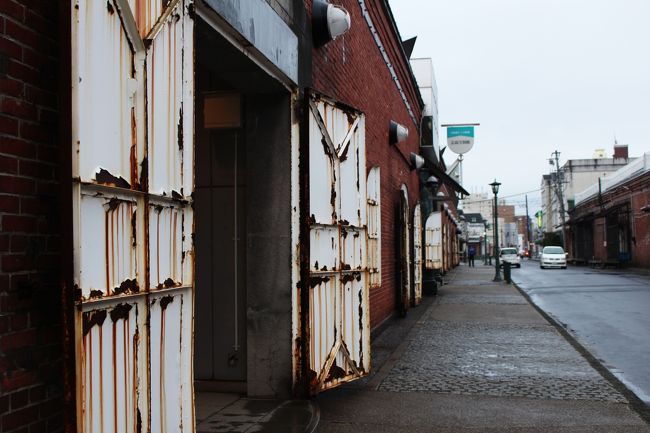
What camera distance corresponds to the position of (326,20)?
6.76 m

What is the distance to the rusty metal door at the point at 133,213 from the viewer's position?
2.58 metres

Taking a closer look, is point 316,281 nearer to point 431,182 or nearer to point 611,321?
point 611,321

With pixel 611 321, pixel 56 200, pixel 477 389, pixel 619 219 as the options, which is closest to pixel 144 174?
pixel 56 200

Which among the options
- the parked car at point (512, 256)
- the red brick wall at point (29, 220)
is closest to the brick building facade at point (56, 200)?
the red brick wall at point (29, 220)

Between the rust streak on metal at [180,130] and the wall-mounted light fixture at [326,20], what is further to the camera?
the wall-mounted light fixture at [326,20]

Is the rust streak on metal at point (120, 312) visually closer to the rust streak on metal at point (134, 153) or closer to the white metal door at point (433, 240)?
the rust streak on metal at point (134, 153)

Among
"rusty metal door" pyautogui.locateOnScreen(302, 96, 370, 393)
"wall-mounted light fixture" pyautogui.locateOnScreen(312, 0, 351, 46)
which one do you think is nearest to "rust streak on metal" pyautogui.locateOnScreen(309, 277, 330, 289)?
"rusty metal door" pyautogui.locateOnScreen(302, 96, 370, 393)

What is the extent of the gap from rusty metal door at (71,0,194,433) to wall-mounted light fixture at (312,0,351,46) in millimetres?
3469

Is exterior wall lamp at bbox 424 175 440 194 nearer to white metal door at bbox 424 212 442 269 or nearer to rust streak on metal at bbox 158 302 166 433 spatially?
white metal door at bbox 424 212 442 269

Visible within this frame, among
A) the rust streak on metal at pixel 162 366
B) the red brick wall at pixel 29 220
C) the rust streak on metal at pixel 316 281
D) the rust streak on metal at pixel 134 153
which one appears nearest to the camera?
the red brick wall at pixel 29 220

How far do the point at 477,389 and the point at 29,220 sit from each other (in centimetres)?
511

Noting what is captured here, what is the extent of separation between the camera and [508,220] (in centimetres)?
18425

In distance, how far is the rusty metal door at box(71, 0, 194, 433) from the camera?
8.47ft

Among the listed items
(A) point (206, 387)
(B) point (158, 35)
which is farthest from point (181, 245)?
(A) point (206, 387)
